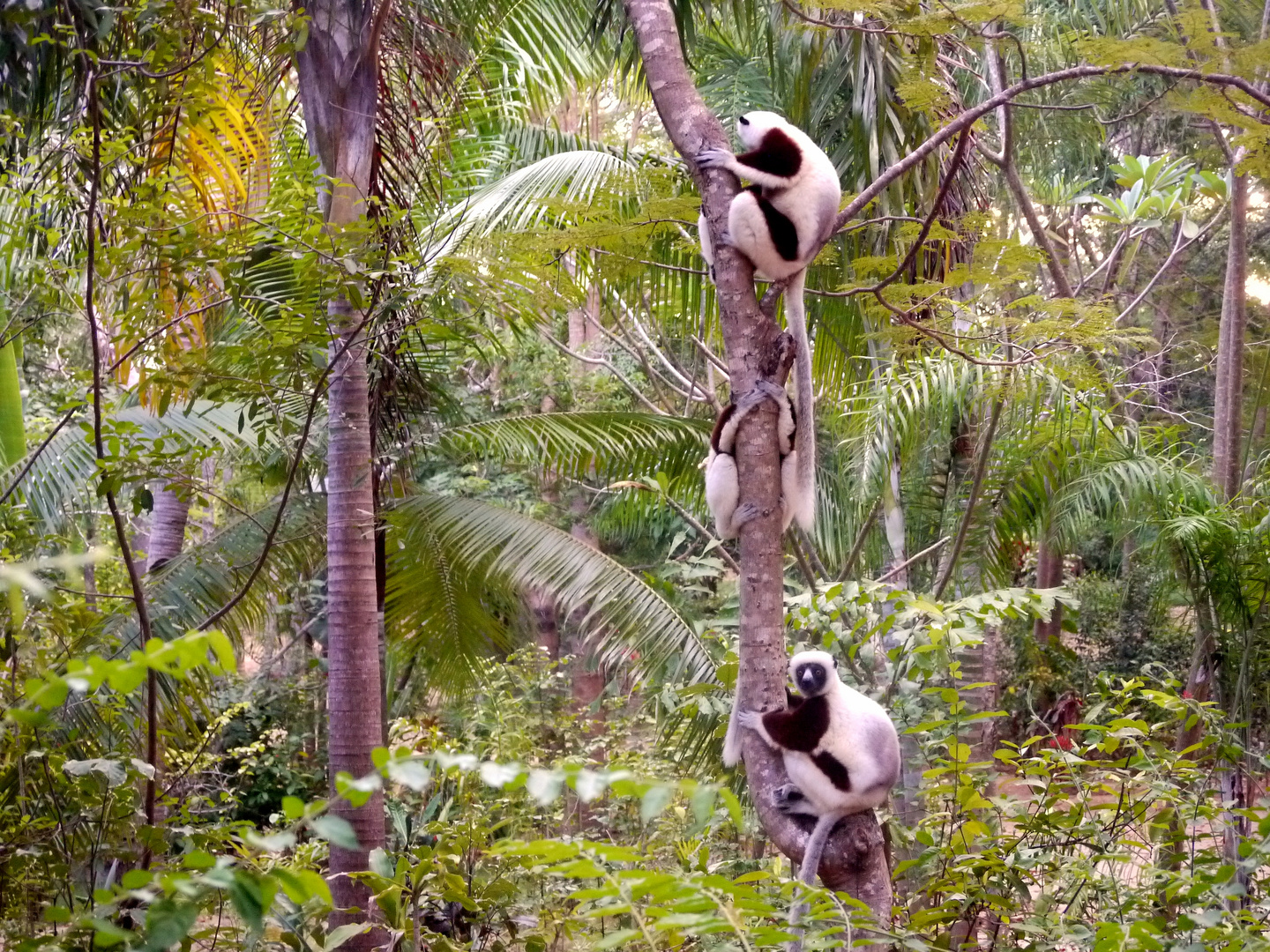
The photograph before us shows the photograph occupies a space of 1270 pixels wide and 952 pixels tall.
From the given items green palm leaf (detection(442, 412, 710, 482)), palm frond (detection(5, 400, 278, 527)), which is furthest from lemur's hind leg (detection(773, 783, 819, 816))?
green palm leaf (detection(442, 412, 710, 482))

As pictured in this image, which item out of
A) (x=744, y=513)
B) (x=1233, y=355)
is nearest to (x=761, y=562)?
(x=744, y=513)

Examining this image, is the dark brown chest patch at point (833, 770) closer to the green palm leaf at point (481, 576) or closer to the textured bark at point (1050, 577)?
the green palm leaf at point (481, 576)

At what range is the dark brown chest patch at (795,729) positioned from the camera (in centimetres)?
305

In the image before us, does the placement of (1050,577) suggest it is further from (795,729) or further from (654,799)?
(654,799)

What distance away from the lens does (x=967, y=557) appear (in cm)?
641

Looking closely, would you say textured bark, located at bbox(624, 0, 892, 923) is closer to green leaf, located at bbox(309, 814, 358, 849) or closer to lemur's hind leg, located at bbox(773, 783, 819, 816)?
lemur's hind leg, located at bbox(773, 783, 819, 816)

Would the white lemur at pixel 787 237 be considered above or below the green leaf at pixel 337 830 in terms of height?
above

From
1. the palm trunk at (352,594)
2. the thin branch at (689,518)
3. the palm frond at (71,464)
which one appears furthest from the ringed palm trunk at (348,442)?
the thin branch at (689,518)

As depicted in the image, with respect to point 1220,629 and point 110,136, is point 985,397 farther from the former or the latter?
point 110,136

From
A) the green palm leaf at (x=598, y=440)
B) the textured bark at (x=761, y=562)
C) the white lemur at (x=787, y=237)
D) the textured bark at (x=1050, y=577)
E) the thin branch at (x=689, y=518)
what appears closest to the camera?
the textured bark at (x=761, y=562)

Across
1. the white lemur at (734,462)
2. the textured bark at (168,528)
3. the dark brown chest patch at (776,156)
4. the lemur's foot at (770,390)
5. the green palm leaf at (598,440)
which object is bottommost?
the textured bark at (168,528)

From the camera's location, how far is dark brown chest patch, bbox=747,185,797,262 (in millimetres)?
3269

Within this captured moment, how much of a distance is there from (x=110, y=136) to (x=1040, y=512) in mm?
5343

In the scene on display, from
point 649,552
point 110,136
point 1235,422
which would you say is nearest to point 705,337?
point 1235,422
